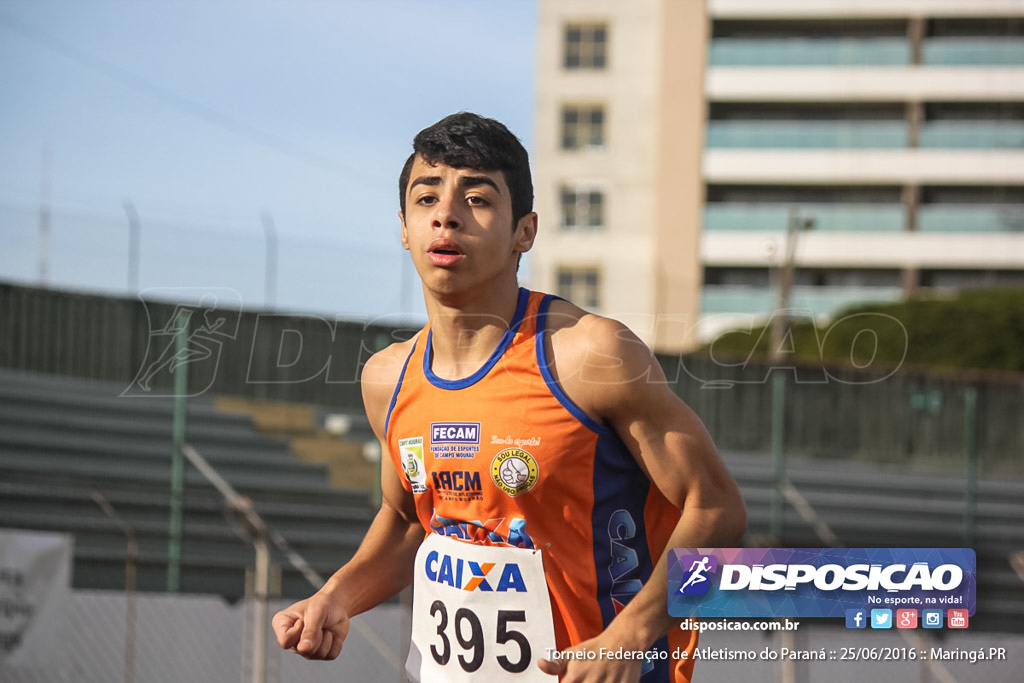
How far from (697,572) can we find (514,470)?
1.58 feet

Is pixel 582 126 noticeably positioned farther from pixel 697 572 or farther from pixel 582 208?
pixel 697 572

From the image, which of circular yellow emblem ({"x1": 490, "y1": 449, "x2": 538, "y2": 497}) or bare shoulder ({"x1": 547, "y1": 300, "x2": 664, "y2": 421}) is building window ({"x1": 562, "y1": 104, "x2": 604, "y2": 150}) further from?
circular yellow emblem ({"x1": 490, "y1": 449, "x2": 538, "y2": 497})

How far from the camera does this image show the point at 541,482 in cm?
291

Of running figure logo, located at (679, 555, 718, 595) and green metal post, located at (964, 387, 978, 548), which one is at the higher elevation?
running figure logo, located at (679, 555, 718, 595)

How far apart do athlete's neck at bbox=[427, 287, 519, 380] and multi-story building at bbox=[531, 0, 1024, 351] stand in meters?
37.8

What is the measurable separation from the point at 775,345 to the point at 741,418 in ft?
37.1

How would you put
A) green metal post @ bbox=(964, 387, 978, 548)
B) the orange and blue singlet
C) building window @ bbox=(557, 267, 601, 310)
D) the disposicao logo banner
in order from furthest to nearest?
building window @ bbox=(557, 267, 601, 310), green metal post @ bbox=(964, 387, 978, 548), the disposicao logo banner, the orange and blue singlet

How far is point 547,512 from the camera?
2971mm

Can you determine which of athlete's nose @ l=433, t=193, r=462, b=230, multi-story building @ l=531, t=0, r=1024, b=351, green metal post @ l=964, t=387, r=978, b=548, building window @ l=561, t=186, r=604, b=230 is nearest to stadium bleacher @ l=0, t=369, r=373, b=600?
athlete's nose @ l=433, t=193, r=462, b=230

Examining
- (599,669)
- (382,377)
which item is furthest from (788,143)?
(599,669)

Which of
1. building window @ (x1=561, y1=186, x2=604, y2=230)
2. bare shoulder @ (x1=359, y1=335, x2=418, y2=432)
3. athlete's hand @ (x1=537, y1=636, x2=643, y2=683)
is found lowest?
athlete's hand @ (x1=537, y1=636, x2=643, y2=683)

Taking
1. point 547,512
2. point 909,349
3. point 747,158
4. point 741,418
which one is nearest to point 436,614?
point 547,512

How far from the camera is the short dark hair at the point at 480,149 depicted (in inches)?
117

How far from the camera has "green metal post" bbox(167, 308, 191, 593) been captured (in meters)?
10.4
